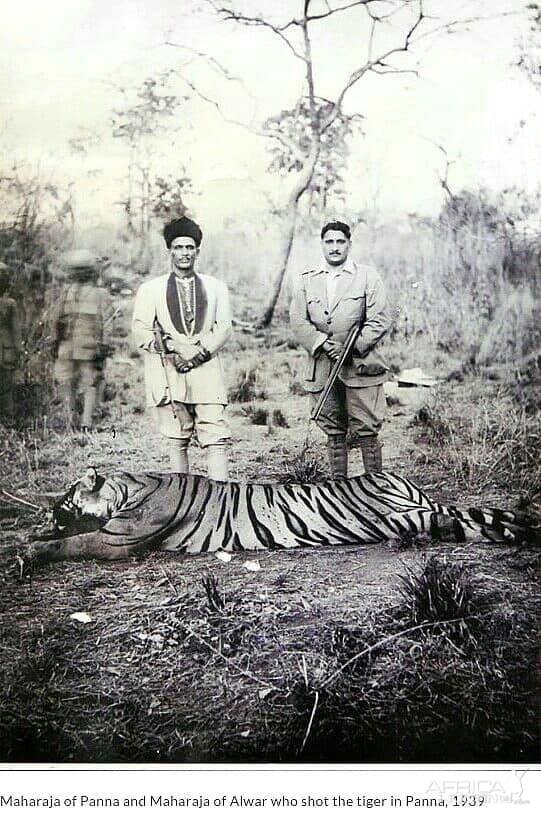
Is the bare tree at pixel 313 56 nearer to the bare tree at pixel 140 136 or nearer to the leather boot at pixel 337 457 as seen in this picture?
the bare tree at pixel 140 136

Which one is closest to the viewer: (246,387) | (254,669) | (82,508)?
(254,669)

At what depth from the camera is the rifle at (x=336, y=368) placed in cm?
368

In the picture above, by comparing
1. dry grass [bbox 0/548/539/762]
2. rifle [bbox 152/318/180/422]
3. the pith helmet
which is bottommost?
dry grass [bbox 0/548/539/762]

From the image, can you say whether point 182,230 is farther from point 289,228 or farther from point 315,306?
point 315,306

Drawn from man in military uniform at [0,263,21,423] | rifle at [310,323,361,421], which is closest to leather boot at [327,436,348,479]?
rifle at [310,323,361,421]

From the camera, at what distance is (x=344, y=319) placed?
145 inches

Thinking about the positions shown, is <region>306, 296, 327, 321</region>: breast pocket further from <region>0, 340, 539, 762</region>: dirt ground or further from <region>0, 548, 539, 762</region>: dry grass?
<region>0, 548, 539, 762</region>: dry grass

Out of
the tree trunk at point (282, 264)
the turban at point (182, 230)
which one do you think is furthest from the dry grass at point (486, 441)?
the turban at point (182, 230)

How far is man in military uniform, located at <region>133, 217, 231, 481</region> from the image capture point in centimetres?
363

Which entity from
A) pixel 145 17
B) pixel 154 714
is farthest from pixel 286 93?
pixel 154 714

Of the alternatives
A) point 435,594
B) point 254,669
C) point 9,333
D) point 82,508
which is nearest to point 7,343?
point 9,333

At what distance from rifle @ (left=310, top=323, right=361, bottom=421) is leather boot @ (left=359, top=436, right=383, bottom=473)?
233 millimetres

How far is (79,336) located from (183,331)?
0.44 metres

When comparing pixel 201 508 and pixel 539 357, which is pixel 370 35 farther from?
pixel 201 508
